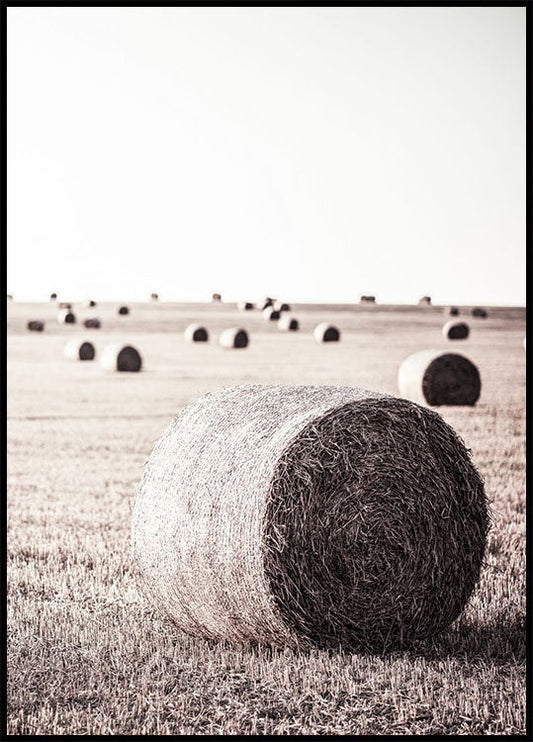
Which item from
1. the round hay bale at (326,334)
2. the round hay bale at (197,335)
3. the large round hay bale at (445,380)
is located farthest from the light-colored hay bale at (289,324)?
the large round hay bale at (445,380)

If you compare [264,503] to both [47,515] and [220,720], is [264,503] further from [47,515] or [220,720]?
[47,515]

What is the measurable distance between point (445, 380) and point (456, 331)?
25743mm

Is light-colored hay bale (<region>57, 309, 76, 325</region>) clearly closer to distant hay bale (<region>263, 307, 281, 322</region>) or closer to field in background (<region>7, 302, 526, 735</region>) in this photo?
distant hay bale (<region>263, 307, 281, 322</region>)

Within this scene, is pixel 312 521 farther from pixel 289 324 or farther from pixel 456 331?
pixel 289 324

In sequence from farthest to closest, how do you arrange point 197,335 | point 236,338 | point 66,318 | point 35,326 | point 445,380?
point 66,318, point 35,326, point 197,335, point 236,338, point 445,380

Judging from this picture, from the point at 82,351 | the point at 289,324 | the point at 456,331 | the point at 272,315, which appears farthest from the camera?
the point at 272,315

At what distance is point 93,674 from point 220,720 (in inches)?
36.0

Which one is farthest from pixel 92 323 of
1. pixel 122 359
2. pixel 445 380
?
pixel 445 380

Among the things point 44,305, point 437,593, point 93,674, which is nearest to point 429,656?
point 437,593

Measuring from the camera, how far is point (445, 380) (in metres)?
19.5

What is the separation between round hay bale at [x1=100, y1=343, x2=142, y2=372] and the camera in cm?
2747

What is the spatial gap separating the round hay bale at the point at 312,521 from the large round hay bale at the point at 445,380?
13.3 metres

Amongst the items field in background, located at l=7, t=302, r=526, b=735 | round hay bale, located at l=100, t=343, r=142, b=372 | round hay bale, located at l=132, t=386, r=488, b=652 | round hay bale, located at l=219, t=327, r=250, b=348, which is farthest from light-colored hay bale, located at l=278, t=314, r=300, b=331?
round hay bale, located at l=132, t=386, r=488, b=652

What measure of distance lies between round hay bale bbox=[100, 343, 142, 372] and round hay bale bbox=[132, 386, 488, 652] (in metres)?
21.3
